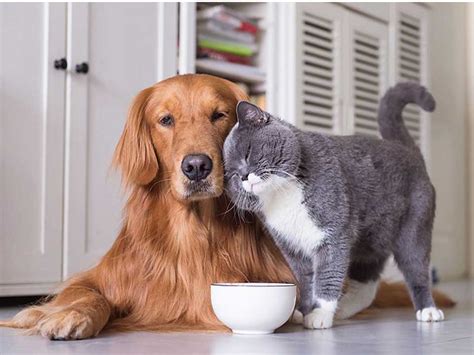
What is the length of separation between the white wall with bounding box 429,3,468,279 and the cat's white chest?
330 cm

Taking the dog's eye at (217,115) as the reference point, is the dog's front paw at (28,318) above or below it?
below

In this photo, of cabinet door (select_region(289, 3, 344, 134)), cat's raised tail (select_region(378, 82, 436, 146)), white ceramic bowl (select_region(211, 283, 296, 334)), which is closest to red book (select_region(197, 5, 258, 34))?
cabinet door (select_region(289, 3, 344, 134))

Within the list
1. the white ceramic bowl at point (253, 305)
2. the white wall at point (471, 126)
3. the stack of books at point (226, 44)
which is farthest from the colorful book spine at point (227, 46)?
the white wall at point (471, 126)

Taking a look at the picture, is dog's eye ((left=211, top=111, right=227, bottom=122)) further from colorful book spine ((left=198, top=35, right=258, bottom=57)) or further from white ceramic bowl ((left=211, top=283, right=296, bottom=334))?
colorful book spine ((left=198, top=35, right=258, bottom=57))

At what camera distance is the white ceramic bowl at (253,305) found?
166 centimetres

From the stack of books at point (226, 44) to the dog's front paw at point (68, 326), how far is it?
6.08 feet

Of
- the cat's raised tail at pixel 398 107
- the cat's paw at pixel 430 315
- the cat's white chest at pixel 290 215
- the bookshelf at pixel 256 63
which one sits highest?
the bookshelf at pixel 256 63

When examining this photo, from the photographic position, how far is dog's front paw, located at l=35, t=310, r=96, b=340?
63.4 inches

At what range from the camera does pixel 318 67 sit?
380cm

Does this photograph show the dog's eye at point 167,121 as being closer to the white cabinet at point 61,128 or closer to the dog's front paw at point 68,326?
the dog's front paw at point 68,326

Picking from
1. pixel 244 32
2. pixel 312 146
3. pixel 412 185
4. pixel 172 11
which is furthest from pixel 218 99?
pixel 244 32

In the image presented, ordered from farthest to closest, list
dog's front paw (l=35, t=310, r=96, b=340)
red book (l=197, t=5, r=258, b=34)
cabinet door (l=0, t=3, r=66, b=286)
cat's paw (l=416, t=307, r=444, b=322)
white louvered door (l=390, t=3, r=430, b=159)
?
white louvered door (l=390, t=3, r=430, b=159)
red book (l=197, t=5, r=258, b=34)
cabinet door (l=0, t=3, r=66, b=286)
cat's paw (l=416, t=307, r=444, b=322)
dog's front paw (l=35, t=310, r=96, b=340)

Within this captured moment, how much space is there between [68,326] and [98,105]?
1.47m

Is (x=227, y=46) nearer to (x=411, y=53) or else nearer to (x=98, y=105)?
(x=98, y=105)
